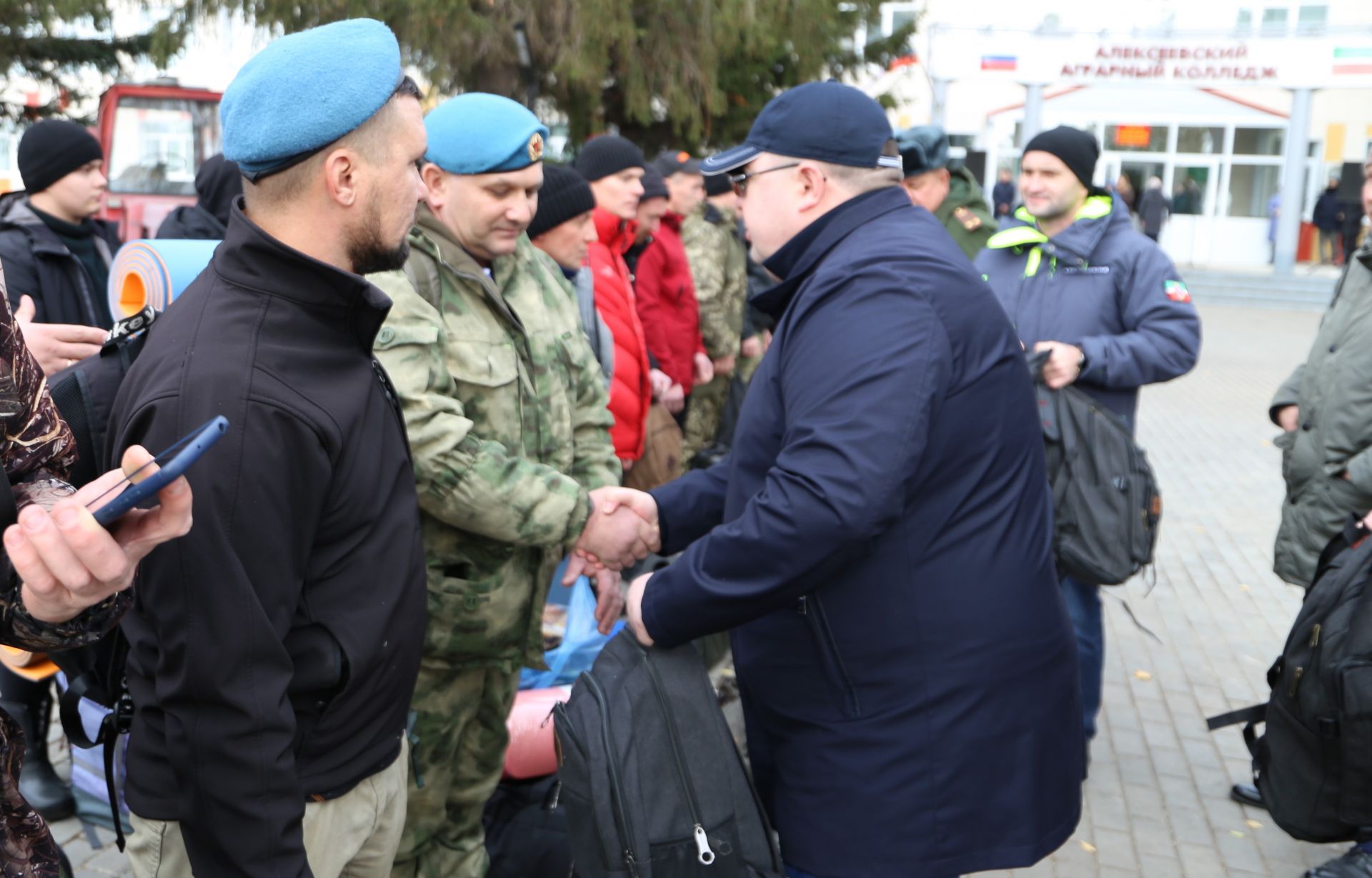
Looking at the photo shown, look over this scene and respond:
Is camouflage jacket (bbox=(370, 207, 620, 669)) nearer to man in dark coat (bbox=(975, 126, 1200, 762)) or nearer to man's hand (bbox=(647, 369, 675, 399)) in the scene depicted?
man in dark coat (bbox=(975, 126, 1200, 762))

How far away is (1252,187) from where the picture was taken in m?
31.0

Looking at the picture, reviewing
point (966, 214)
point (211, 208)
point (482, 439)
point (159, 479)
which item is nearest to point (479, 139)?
point (482, 439)

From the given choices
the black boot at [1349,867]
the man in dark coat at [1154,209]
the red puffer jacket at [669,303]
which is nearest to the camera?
A: the black boot at [1349,867]

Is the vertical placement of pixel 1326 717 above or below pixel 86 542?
below

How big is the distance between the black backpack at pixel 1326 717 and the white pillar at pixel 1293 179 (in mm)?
25563

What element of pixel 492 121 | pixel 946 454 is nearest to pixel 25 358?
pixel 946 454

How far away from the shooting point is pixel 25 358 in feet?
4.84

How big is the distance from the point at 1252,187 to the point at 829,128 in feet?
107

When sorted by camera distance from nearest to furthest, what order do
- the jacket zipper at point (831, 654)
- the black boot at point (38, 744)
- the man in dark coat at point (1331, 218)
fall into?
1. the jacket zipper at point (831, 654)
2. the black boot at point (38, 744)
3. the man in dark coat at point (1331, 218)

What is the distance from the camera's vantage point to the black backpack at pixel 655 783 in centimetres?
211

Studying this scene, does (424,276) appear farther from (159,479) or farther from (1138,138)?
(1138,138)

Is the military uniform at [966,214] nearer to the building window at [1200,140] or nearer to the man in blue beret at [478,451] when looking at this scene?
the man in blue beret at [478,451]

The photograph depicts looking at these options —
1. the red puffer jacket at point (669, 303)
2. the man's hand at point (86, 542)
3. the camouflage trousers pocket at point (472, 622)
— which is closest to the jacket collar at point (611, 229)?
the red puffer jacket at point (669, 303)

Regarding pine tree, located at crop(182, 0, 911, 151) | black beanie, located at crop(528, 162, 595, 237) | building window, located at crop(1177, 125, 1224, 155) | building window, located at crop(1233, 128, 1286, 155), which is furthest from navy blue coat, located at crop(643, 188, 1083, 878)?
building window, located at crop(1233, 128, 1286, 155)
